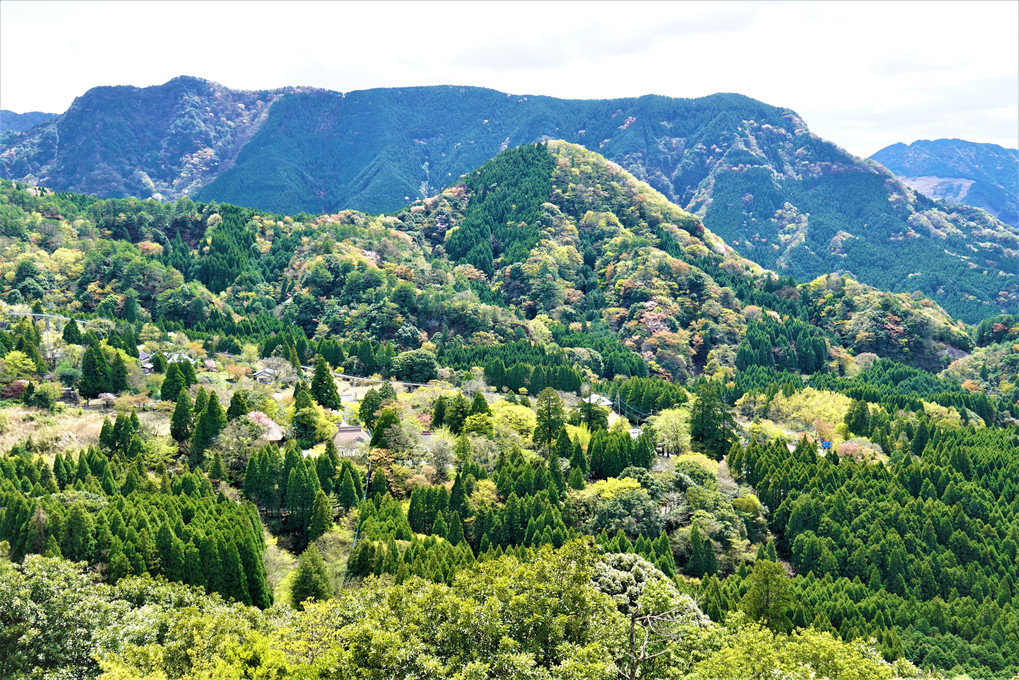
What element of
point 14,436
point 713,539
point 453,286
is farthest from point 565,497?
point 453,286

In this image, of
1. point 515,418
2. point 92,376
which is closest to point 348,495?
point 515,418

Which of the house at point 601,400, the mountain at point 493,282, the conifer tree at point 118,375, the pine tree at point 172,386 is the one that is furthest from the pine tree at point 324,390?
the house at point 601,400

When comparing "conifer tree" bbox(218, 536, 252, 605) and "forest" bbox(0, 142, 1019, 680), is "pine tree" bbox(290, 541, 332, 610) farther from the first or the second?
"conifer tree" bbox(218, 536, 252, 605)

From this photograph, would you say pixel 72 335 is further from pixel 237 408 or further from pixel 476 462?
pixel 476 462

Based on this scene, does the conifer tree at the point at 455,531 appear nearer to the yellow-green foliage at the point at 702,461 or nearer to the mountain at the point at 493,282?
the yellow-green foliage at the point at 702,461

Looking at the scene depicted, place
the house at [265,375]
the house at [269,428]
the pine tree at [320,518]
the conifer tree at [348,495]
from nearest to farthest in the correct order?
the pine tree at [320,518], the conifer tree at [348,495], the house at [269,428], the house at [265,375]

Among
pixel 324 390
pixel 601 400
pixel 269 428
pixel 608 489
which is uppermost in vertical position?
pixel 324 390

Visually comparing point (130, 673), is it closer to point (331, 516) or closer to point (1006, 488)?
point (331, 516)
